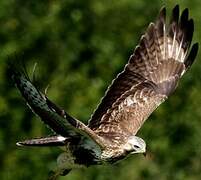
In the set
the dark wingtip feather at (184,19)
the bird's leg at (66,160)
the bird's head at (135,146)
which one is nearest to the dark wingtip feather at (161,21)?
the dark wingtip feather at (184,19)

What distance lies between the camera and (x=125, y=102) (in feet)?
44.8

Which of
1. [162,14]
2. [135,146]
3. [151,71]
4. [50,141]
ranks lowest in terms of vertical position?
[135,146]

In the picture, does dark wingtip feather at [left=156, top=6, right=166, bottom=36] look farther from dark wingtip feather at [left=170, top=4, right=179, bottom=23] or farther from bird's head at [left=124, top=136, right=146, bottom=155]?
bird's head at [left=124, top=136, right=146, bottom=155]

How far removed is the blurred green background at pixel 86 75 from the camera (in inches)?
706

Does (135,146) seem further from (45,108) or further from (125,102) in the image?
(45,108)

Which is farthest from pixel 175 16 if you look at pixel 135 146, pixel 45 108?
pixel 45 108

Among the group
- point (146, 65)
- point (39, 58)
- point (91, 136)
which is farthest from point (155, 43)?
point (39, 58)

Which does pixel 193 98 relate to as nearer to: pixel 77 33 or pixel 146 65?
pixel 77 33

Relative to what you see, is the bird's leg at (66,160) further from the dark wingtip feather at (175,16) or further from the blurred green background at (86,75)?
the blurred green background at (86,75)

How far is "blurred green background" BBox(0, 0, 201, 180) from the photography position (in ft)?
58.8

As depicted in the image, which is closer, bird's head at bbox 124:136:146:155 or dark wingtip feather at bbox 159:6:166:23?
bird's head at bbox 124:136:146:155

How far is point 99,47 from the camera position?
19.9 metres

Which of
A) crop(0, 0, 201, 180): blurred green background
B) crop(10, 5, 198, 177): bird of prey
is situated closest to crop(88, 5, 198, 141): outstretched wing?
crop(10, 5, 198, 177): bird of prey

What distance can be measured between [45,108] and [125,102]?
6.79 feet
